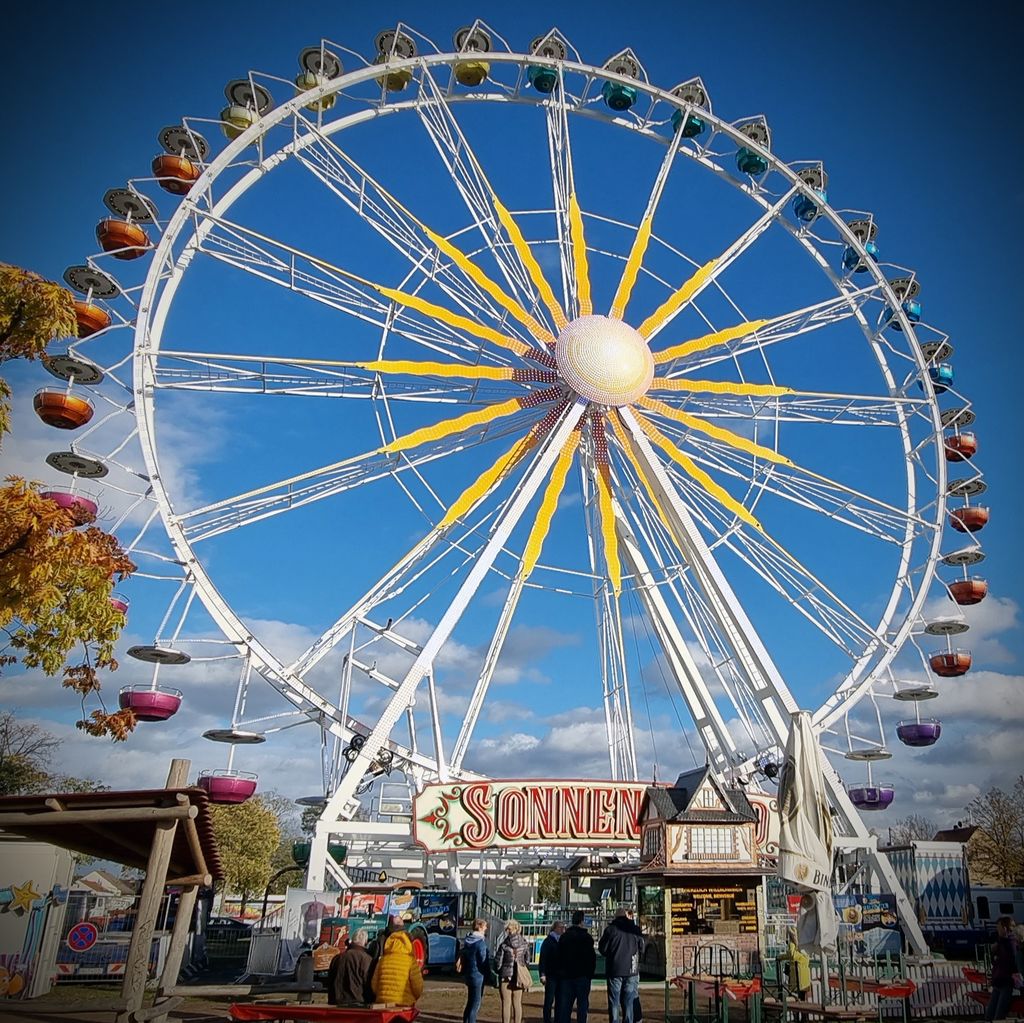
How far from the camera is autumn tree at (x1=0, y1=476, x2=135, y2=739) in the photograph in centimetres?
817

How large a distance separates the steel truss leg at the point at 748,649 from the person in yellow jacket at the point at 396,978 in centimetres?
1083

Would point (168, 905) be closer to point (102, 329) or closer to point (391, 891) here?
point (391, 891)

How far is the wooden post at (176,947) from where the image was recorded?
804 cm

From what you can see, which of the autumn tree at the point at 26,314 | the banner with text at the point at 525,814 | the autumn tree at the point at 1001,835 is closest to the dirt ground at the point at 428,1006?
the banner with text at the point at 525,814

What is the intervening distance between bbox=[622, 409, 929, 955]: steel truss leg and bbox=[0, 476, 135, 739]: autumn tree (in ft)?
35.6

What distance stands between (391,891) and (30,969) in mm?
6896

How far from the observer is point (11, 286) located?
26.3 feet

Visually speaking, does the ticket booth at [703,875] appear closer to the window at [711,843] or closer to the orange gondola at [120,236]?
the window at [711,843]

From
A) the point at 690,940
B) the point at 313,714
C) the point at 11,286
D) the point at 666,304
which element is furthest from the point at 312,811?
the point at 11,286

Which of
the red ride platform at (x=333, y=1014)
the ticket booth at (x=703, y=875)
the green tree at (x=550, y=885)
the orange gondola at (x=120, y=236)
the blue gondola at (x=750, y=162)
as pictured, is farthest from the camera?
the green tree at (x=550, y=885)

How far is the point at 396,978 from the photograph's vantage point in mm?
7047

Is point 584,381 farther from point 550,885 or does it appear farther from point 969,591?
point 550,885

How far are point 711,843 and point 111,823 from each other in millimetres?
9647

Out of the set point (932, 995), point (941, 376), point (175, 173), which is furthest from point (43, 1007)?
point (941, 376)
